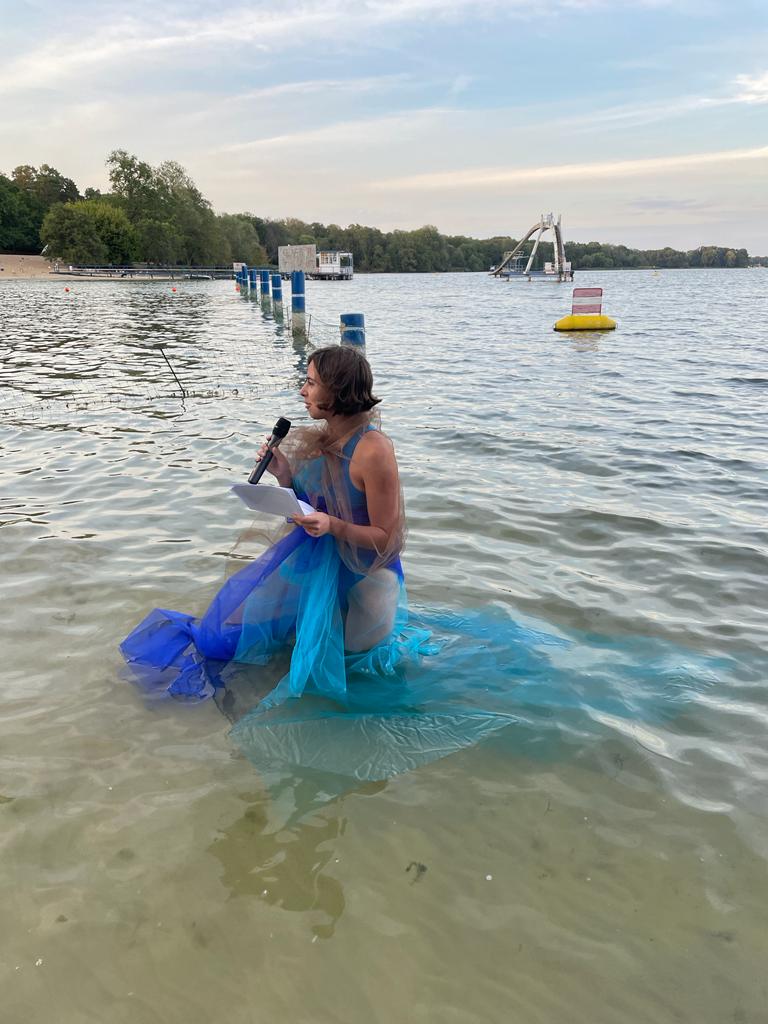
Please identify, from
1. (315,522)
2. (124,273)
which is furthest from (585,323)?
(124,273)

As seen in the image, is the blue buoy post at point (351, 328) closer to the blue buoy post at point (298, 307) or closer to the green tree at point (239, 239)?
the blue buoy post at point (298, 307)

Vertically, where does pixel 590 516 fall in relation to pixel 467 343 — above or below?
below

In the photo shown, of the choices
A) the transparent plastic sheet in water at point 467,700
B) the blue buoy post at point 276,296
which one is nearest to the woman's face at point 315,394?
the transparent plastic sheet in water at point 467,700

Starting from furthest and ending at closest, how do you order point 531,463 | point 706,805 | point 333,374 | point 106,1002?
point 531,463 < point 333,374 < point 706,805 < point 106,1002

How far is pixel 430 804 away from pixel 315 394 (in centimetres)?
176

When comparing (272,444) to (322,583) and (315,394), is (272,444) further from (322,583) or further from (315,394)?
(322,583)

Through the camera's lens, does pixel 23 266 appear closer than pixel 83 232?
No

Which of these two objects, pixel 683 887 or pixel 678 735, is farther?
pixel 678 735

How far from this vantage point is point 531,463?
7742 millimetres

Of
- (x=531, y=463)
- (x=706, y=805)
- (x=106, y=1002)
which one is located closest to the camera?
(x=106, y=1002)

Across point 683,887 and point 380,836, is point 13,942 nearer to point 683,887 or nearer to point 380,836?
point 380,836

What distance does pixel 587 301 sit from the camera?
2306 centimetres

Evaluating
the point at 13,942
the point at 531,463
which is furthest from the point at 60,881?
the point at 531,463

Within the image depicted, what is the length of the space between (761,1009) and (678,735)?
1.32 meters
